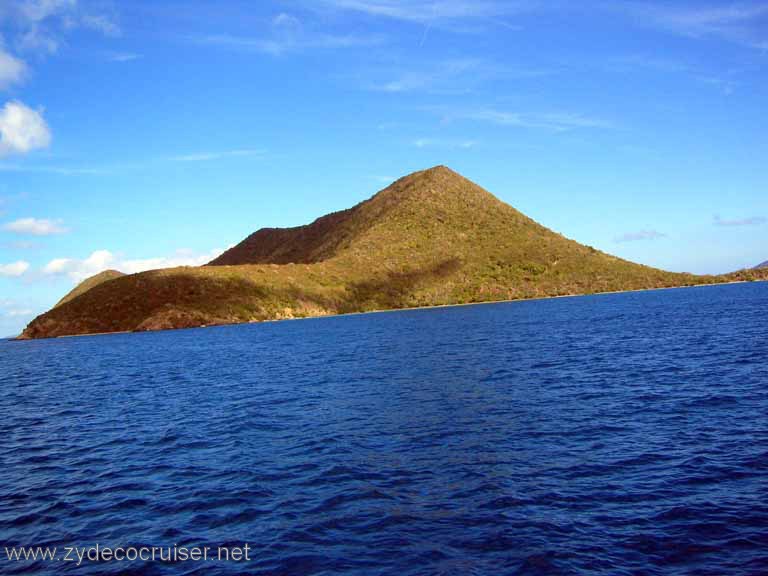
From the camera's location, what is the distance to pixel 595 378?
123 feet

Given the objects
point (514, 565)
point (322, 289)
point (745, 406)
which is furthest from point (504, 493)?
point (322, 289)

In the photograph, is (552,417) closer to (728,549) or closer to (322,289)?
(728,549)

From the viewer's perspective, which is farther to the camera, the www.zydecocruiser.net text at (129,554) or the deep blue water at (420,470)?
the www.zydecocruiser.net text at (129,554)

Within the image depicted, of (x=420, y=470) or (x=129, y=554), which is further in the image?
(x=420, y=470)

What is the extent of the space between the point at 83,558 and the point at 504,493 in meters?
12.8

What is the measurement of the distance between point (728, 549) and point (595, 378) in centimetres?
2520

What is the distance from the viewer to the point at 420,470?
2016cm

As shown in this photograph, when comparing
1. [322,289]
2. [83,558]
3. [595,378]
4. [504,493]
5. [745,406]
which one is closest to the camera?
Result: [83,558]

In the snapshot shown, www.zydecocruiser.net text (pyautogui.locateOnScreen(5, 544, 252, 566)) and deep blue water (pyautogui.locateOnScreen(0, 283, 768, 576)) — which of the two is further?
www.zydecocruiser.net text (pyautogui.locateOnScreen(5, 544, 252, 566))

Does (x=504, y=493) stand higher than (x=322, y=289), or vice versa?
(x=322, y=289)

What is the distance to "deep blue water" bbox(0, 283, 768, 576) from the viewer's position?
13.9 metres

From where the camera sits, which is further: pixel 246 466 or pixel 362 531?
pixel 246 466

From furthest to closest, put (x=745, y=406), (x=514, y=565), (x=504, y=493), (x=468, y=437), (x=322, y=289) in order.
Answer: (x=322, y=289) < (x=745, y=406) < (x=468, y=437) < (x=504, y=493) < (x=514, y=565)

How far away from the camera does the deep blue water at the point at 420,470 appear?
1389cm
